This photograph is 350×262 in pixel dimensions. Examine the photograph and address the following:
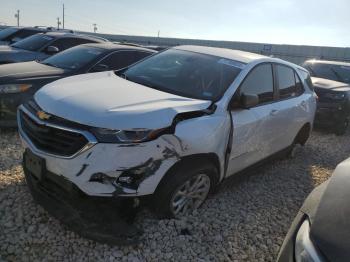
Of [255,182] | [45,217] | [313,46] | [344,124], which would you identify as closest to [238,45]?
[313,46]

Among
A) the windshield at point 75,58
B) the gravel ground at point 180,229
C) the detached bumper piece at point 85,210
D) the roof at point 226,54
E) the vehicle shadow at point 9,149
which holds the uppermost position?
the roof at point 226,54

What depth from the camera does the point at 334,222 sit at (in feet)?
6.72

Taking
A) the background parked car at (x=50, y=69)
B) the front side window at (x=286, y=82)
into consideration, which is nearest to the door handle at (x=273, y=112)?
the front side window at (x=286, y=82)

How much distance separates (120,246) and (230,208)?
1.48m

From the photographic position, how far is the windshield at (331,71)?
1032 cm

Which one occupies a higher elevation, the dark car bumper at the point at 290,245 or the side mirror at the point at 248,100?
the side mirror at the point at 248,100

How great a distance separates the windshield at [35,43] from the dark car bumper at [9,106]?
148 inches

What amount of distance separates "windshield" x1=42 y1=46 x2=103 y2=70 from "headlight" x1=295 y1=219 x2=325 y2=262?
203 inches

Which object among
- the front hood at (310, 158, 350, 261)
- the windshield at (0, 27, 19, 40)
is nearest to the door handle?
the front hood at (310, 158, 350, 261)

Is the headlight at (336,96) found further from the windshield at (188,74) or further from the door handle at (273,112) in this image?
the windshield at (188,74)

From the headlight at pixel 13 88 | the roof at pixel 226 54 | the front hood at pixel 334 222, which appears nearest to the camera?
the front hood at pixel 334 222

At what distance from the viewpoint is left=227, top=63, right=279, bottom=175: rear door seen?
402 cm

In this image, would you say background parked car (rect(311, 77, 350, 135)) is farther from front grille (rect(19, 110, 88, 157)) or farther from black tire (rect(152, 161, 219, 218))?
front grille (rect(19, 110, 88, 157))

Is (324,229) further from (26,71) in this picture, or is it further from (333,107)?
(333,107)
